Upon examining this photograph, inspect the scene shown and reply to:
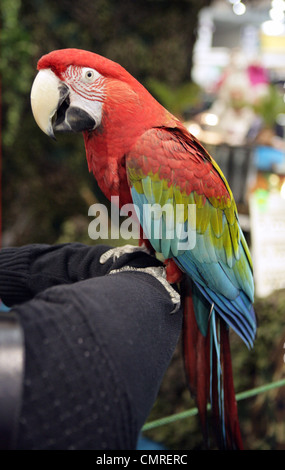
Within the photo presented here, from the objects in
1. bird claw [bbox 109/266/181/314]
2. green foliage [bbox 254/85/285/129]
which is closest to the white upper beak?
bird claw [bbox 109/266/181/314]

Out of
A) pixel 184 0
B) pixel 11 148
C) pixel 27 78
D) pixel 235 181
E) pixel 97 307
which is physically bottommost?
pixel 97 307

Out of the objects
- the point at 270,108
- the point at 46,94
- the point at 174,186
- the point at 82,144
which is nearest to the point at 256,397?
the point at 174,186

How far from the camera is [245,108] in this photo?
313 cm

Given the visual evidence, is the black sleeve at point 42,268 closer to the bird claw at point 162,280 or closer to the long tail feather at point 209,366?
the bird claw at point 162,280

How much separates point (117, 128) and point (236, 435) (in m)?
0.54

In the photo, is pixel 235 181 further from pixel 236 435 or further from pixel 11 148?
pixel 236 435

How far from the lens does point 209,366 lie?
0.74 meters

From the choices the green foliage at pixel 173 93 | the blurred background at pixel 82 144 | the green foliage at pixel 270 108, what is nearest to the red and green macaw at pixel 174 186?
the blurred background at pixel 82 144

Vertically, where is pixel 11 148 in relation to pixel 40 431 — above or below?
above

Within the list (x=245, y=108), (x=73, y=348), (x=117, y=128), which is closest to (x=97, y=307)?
(x=73, y=348)

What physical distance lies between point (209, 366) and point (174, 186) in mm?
325

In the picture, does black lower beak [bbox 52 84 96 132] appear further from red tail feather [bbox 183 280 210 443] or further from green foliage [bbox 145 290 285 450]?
green foliage [bbox 145 290 285 450]

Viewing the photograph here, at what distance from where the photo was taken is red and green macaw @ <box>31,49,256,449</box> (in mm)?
673

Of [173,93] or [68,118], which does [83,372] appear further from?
[173,93]
